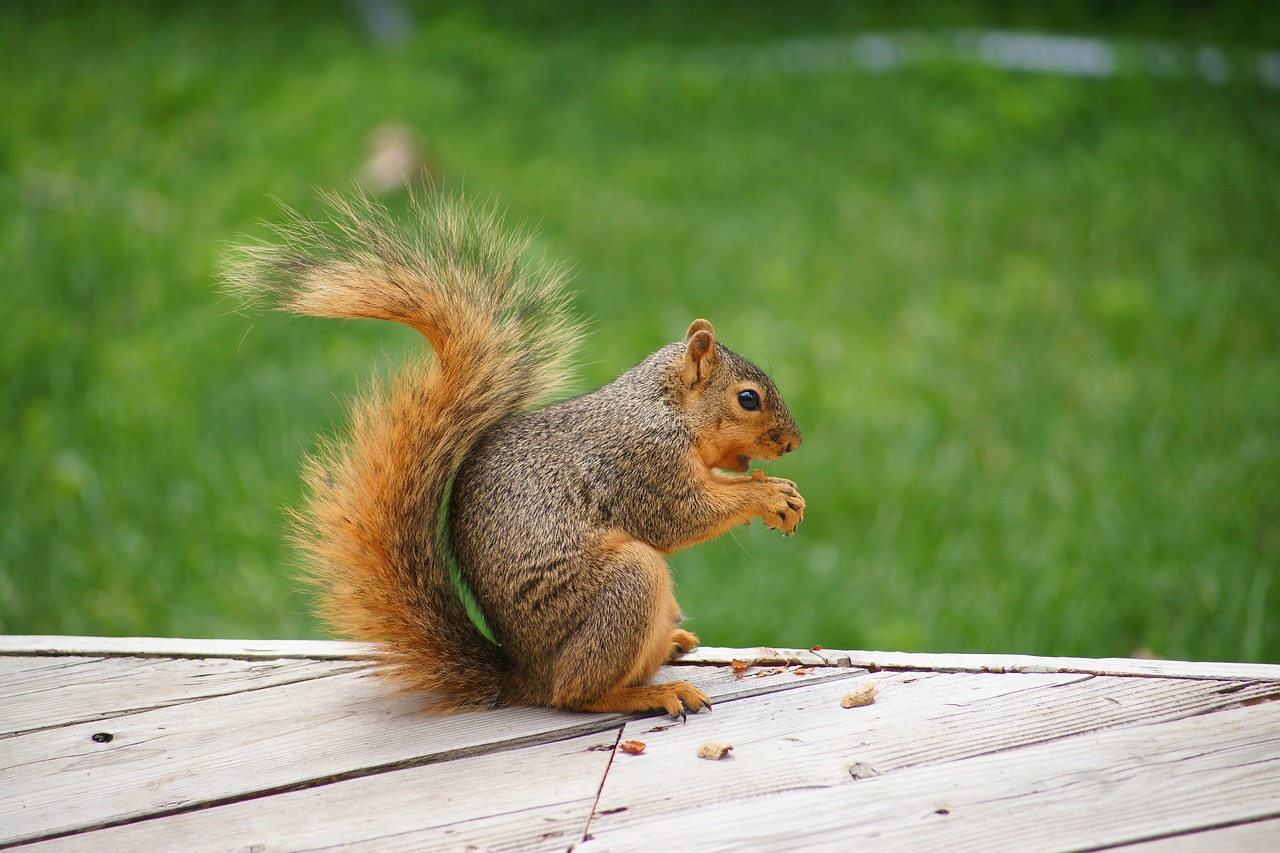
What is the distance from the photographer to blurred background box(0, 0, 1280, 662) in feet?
9.27

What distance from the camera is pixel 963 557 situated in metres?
2.88

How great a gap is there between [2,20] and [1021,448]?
19.9 ft

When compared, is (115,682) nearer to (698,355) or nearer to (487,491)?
(487,491)

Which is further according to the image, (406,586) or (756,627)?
(756,627)

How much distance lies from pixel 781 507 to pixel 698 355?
22 centimetres

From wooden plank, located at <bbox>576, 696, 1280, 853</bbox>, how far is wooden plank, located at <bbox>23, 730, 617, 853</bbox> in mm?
53

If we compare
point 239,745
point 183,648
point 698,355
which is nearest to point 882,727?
point 698,355

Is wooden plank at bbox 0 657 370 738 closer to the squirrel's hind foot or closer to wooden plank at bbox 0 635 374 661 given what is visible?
wooden plank at bbox 0 635 374 661

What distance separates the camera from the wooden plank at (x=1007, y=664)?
1.42 metres

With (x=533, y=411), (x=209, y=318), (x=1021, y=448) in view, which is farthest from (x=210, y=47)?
(x=533, y=411)

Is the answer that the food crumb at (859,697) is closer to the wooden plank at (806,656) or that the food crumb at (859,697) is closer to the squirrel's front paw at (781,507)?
the wooden plank at (806,656)

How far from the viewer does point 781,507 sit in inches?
59.2

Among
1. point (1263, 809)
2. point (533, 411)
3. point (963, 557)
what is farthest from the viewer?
point (963, 557)

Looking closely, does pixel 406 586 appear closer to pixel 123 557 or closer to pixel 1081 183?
pixel 123 557
